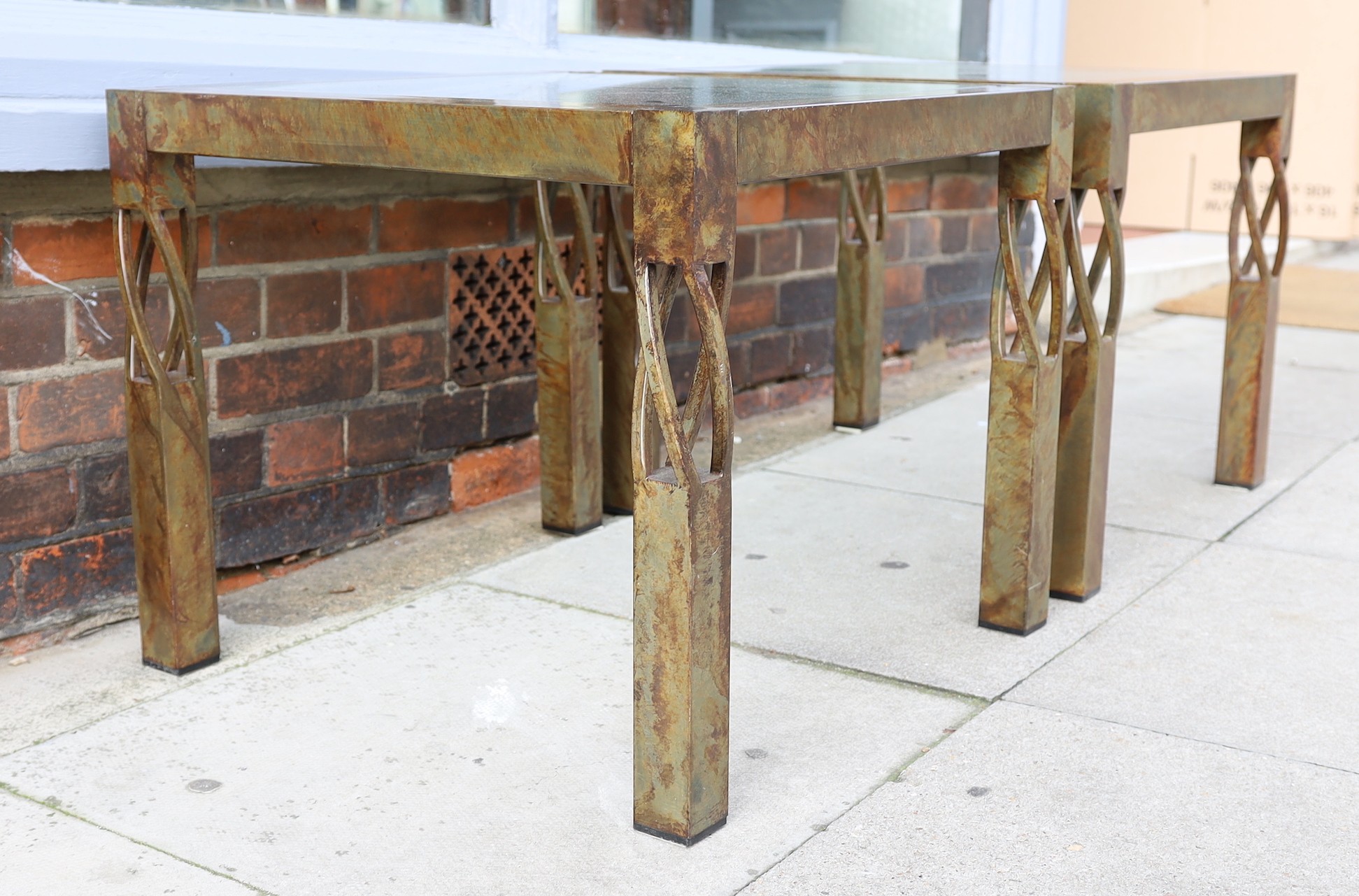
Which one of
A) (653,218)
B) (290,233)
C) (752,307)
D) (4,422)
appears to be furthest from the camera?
(752,307)

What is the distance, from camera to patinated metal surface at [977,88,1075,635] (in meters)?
2.16

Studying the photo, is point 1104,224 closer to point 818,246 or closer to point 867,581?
point 867,581

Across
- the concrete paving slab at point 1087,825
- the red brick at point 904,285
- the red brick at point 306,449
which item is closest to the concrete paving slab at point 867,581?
the concrete paving slab at point 1087,825

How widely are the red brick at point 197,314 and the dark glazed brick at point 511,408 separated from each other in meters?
0.60

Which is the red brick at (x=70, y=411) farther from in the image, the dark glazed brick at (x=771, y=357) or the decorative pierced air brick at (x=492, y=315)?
the dark glazed brick at (x=771, y=357)

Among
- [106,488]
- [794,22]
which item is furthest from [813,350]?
[106,488]

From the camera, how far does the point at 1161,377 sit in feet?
14.3

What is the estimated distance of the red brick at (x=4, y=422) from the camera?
2.18 meters

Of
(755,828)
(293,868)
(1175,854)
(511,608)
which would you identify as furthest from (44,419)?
(1175,854)

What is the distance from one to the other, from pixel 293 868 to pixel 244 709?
460 millimetres

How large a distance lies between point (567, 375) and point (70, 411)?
33.5 inches

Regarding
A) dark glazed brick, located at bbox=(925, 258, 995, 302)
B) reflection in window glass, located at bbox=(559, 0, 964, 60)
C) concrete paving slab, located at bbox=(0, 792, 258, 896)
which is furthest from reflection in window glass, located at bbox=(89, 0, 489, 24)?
dark glazed brick, located at bbox=(925, 258, 995, 302)

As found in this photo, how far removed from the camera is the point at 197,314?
2.43 metres

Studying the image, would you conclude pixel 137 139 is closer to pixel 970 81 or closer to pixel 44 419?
pixel 44 419
